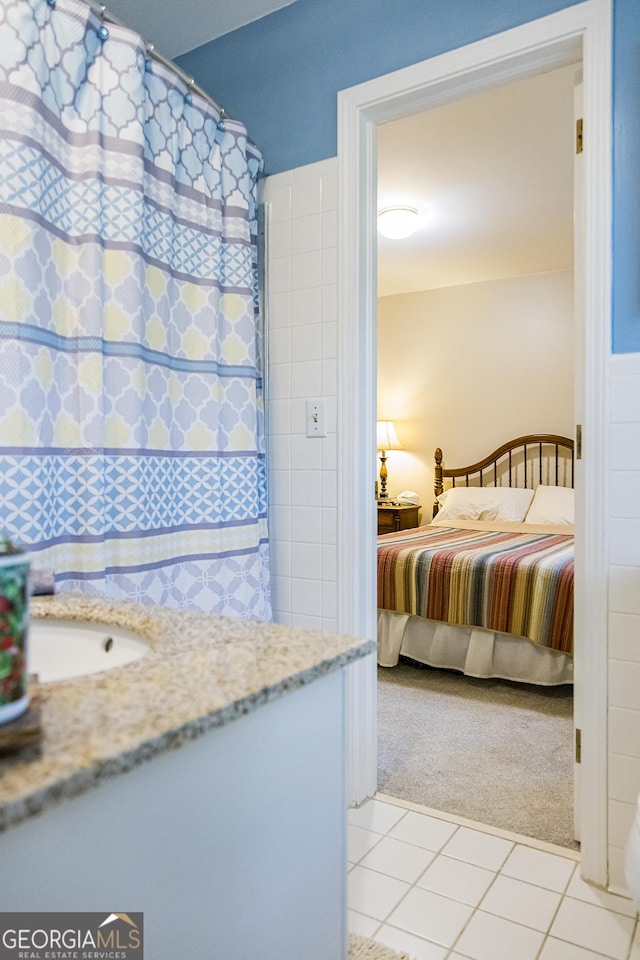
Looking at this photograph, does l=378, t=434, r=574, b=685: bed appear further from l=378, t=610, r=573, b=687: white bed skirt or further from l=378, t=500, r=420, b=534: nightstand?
l=378, t=500, r=420, b=534: nightstand

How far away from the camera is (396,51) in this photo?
1986 mm

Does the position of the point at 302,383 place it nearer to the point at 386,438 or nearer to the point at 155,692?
the point at 155,692

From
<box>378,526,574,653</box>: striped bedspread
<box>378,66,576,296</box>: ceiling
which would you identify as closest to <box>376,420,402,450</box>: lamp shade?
<box>378,66,576,296</box>: ceiling

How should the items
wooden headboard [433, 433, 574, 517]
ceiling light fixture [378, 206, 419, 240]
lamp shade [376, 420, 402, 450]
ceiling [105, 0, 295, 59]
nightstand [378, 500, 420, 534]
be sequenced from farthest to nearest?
lamp shade [376, 420, 402, 450] → nightstand [378, 500, 420, 534] → wooden headboard [433, 433, 574, 517] → ceiling light fixture [378, 206, 419, 240] → ceiling [105, 0, 295, 59]

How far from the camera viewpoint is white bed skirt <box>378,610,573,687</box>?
3.08 m

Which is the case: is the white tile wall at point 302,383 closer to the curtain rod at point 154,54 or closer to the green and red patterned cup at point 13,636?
the curtain rod at point 154,54

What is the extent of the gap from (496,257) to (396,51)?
3038 millimetres

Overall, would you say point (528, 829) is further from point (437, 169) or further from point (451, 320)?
point (451, 320)

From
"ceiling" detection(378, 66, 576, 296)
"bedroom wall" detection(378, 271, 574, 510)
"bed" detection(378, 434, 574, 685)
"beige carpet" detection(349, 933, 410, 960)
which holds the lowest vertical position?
"beige carpet" detection(349, 933, 410, 960)

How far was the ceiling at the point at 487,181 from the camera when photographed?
9.44 feet

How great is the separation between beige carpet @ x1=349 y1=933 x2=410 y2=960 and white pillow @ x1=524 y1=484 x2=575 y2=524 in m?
3.53

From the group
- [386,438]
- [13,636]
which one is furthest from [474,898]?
[386,438]

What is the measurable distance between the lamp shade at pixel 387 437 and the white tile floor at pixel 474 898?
3873mm

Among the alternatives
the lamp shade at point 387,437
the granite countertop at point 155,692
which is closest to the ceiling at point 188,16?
the granite countertop at point 155,692
